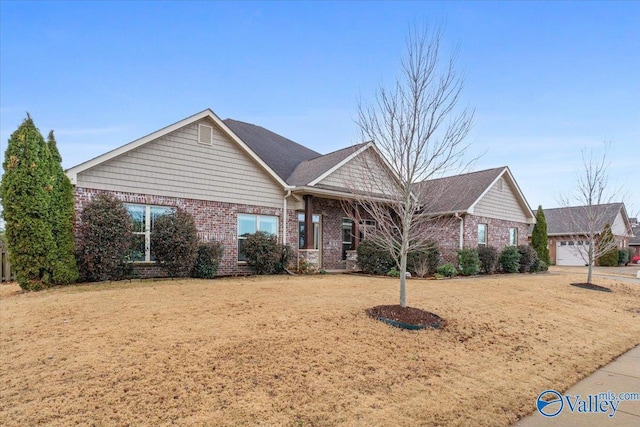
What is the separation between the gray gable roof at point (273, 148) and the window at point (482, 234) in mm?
10200

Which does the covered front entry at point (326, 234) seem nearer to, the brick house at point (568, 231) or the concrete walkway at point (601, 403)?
the concrete walkway at point (601, 403)

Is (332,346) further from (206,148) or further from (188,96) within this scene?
(188,96)

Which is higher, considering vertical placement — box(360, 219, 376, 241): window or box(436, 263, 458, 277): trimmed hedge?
box(360, 219, 376, 241): window

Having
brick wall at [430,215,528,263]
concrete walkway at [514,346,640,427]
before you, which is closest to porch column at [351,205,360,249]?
brick wall at [430,215,528,263]

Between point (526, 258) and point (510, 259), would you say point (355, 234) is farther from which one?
point (526, 258)

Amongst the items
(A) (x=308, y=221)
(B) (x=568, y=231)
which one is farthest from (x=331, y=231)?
(B) (x=568, y=231)

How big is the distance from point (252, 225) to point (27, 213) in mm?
6887

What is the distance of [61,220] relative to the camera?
410 inches

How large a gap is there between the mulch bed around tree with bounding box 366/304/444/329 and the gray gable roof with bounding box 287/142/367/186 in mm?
8879

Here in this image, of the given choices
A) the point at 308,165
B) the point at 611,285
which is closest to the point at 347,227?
the point at 308,165

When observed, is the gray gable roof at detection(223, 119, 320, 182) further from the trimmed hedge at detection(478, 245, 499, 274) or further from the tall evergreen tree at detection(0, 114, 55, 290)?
the trimmed hedge at detection(478, 245, 499, 274)

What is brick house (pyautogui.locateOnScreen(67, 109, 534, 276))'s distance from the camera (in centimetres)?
1165

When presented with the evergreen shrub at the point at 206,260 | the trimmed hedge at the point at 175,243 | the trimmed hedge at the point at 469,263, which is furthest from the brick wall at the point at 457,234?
the trimmed hedge at the point at 175,243

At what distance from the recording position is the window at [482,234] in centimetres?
2017
